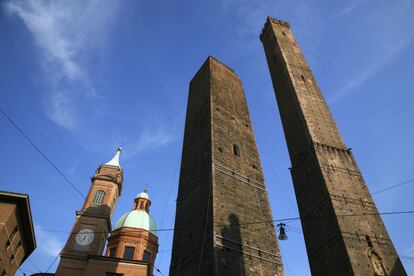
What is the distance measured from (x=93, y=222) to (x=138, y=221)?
4104 mm

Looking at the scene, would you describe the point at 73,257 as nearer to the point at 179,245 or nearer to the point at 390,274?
the point at 179,245

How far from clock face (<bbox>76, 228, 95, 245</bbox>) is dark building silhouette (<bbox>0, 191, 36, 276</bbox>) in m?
3.82

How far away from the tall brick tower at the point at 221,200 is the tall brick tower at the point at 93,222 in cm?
867

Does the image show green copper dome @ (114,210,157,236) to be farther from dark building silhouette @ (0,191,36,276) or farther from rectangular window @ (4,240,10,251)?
rectangular window @ (4,240,10,251)

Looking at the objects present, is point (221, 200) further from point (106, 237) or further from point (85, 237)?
point (106, 237)

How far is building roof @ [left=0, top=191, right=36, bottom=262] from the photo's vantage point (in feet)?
48.5

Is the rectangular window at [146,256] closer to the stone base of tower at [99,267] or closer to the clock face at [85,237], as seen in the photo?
the stone base of tower at [99,267]

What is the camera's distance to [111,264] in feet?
62.1

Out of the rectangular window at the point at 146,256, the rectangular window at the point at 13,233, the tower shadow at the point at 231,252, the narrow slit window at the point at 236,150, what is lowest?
the tower shadow at the point at 231,252

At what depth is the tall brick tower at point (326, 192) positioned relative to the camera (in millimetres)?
12297

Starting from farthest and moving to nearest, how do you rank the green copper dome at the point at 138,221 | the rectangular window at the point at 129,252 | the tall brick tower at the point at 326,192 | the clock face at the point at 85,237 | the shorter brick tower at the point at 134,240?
1. the green copper dome at the point at 138,221
2. the shorter brick tower at the point at 134,240
3. the rectangular window at the point at 129,252
4. the clock face at the point at 85,237
5. the tall brick tower at the point at 326,192

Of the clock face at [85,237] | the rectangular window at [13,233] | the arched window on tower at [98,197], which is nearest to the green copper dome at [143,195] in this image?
the arched window on tower at [98,197]

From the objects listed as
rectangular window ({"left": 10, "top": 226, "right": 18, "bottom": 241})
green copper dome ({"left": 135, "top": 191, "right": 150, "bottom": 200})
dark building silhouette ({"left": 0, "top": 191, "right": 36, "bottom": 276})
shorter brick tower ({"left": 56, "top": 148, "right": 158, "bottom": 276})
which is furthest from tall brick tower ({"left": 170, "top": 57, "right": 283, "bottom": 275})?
green copper dome ({"left": 135, "top": 191, "right": 150, "bottom": 200})

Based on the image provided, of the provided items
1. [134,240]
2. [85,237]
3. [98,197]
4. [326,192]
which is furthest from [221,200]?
[98,197]
